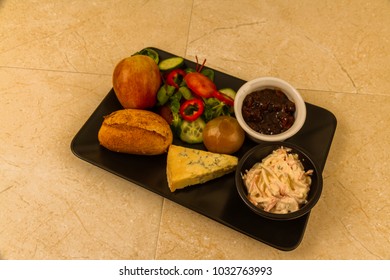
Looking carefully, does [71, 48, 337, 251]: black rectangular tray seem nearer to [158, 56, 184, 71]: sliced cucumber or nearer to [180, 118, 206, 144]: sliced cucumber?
[180, 118, 206, 144]: sliced cucumber

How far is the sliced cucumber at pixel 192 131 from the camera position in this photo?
1.41 meters

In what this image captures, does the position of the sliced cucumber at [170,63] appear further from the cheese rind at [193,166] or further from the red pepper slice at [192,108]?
the cheese rind at [193,166]

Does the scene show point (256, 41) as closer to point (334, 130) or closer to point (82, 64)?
point (334, 130)

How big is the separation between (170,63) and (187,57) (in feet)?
0.66

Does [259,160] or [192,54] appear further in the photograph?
[192,54]

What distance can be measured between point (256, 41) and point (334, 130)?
589 millimetres

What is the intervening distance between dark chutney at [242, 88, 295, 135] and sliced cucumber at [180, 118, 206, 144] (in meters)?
0.17

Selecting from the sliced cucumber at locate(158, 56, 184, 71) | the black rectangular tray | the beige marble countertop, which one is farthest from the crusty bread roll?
the sliced cucumber at locate(158, 56, 184, 71)

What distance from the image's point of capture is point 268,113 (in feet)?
4.43

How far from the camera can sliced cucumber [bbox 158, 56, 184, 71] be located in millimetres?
1528

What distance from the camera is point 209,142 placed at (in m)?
1.35

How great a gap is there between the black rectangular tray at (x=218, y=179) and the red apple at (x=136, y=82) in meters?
0.10
